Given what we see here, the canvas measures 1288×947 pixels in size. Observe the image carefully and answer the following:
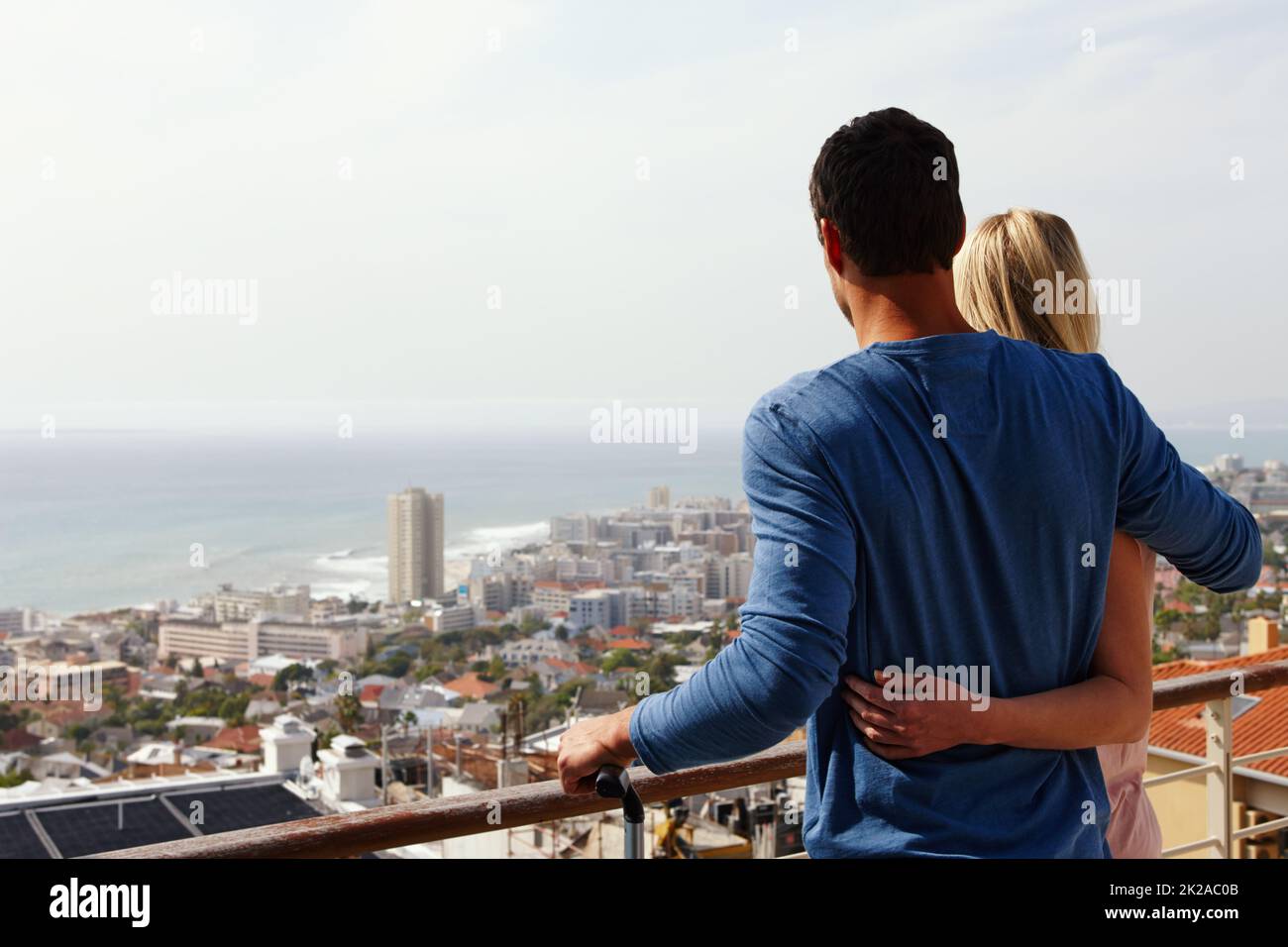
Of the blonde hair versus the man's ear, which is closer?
the man's ear

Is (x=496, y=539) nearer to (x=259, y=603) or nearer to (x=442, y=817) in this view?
(x=259, y=603)

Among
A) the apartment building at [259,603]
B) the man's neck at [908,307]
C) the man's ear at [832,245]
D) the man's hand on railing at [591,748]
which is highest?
the man's ear at [832,245]

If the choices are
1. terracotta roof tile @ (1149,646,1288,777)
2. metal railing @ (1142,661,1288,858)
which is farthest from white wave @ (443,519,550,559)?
metal railing @ (1142,661,1288,858)

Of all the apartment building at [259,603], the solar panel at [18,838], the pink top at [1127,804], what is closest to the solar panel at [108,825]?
the solar panel at [18,838]

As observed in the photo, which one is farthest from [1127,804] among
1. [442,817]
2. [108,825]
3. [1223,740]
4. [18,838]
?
[18,838]

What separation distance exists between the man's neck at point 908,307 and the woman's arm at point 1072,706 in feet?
0.87

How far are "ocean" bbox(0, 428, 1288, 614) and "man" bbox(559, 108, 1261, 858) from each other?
27.1m

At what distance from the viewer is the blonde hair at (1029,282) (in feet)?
3.74

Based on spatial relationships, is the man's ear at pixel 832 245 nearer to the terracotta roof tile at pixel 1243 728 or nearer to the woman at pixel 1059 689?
the woman at pixel 1059 689

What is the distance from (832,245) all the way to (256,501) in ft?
175

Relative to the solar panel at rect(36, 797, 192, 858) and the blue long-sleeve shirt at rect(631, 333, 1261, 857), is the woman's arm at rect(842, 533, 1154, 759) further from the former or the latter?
the solar panel at rect(36, 797, 192, 858)

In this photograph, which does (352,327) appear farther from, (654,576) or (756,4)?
(756,4)

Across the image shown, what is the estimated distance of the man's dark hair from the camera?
86 centimetres

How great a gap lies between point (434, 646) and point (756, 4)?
22859 mm
